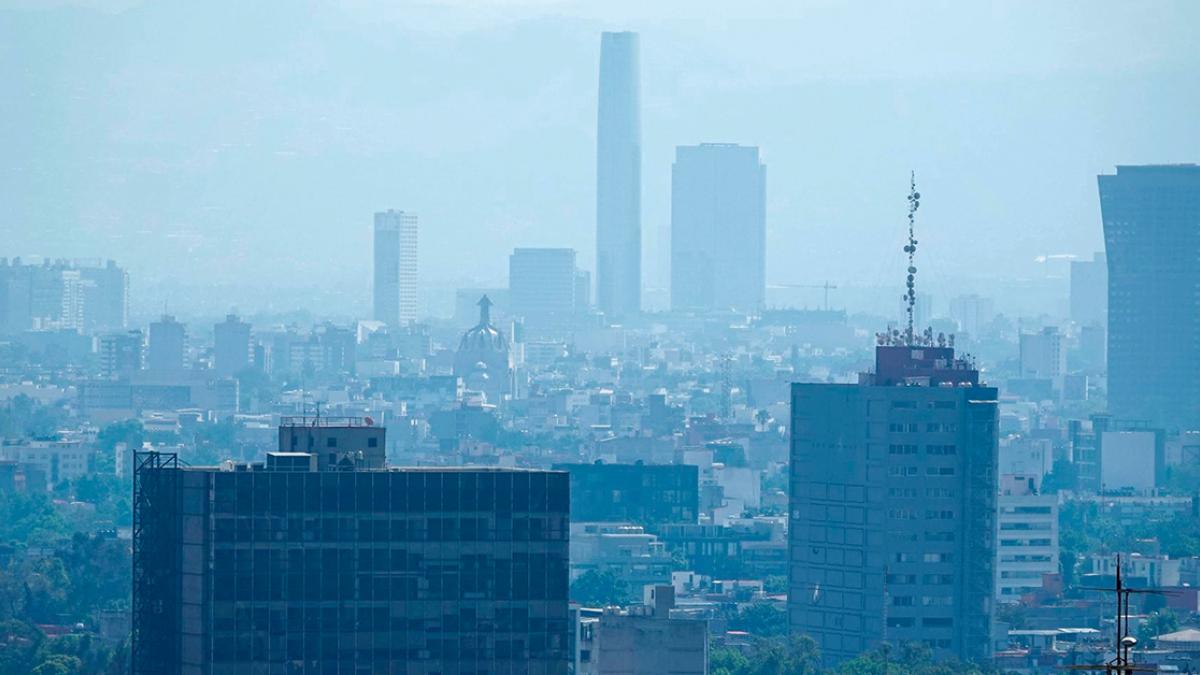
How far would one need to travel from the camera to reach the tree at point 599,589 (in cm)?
11325

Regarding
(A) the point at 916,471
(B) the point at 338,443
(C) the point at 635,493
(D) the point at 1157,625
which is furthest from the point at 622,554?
(B) the point at 338,443

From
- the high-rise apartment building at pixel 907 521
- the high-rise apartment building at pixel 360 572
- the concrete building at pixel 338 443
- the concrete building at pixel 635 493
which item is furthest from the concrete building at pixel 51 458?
the high-rise apartment building at pixel 360 572

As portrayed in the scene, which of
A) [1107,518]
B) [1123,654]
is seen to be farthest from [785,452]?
[1123,654]

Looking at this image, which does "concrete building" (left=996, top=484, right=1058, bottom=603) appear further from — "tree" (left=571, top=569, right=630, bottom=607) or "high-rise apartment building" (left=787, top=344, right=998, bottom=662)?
"high-rise apartment building" (left=787, top=344, right=998, bottom=662)

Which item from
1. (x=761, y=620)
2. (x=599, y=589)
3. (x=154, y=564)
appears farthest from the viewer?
(x=599, y=589)

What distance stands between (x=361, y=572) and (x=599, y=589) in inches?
2322

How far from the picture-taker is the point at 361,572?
58969mm

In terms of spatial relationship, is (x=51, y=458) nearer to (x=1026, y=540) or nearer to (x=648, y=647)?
(x=1026, y=540)

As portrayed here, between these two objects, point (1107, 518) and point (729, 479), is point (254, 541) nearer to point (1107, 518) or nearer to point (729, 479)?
point (1107, 518)

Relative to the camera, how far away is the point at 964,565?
101312 millimetres

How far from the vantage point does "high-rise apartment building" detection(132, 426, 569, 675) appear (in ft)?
192

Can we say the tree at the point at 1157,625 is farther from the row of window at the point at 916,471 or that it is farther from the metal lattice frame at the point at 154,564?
the metal lattice frame at the point at 154,564

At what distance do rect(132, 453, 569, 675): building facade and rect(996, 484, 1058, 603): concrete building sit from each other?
65.3 metres

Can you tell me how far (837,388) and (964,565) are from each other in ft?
21.0
